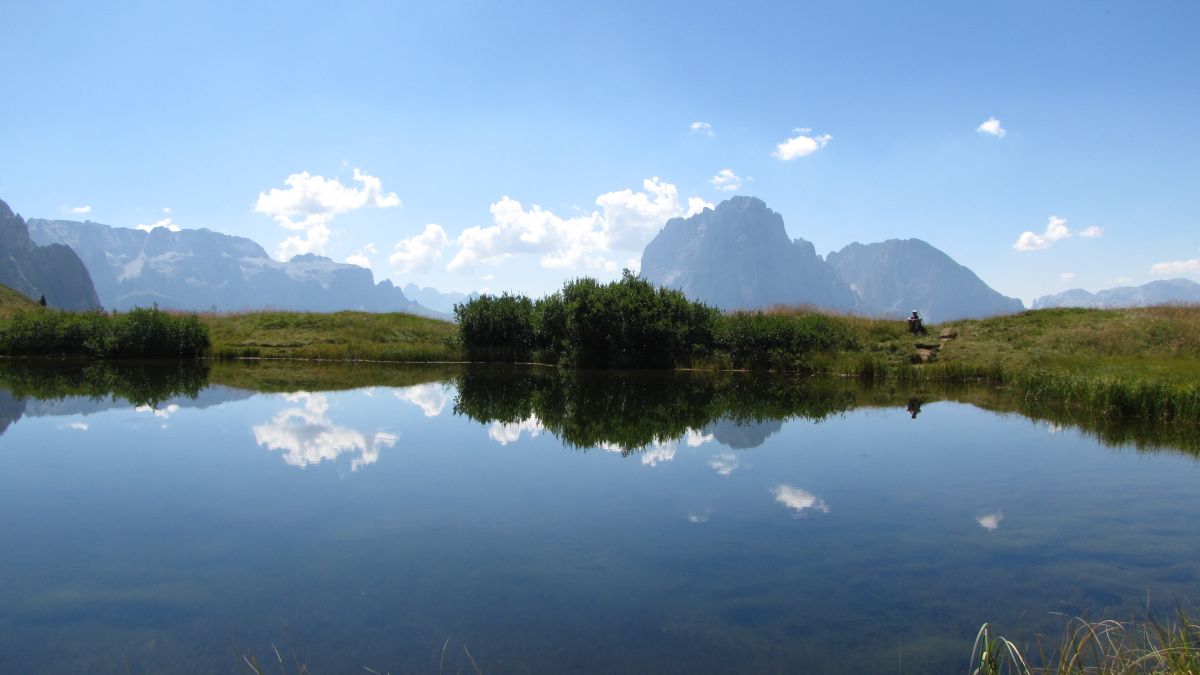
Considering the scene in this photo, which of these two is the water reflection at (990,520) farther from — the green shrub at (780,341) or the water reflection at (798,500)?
the green shrub at (780,341)

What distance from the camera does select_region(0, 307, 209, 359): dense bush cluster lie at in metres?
42.1

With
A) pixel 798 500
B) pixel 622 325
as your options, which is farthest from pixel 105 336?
pixel 798 500

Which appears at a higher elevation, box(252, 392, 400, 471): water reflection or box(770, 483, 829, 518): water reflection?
box(252, 392, 400, 471): water reflection

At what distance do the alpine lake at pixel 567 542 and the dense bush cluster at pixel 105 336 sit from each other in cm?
2637

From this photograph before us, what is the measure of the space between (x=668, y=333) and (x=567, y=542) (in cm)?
3082

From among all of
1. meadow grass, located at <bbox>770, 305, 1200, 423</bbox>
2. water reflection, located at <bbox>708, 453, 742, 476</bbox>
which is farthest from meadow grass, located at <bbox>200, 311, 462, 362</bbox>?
water reflection, located at <bbox>708, 453, 742, 476</bbox>

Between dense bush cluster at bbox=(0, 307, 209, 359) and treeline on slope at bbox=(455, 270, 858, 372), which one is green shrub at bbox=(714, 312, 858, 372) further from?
dense bush cluster at bbox=(0, 307, 209, 359)

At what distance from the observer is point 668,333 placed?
39.3 m

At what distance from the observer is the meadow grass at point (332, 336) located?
44594 mm

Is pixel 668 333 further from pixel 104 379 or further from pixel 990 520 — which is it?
pixel 990 520

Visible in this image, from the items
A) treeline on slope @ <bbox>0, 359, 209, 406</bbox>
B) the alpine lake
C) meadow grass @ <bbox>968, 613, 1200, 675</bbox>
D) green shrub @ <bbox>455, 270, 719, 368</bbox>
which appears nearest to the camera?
meadow grass @ <bbox>968, 613, 1200, 675</bbox>

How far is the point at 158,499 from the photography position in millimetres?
10883

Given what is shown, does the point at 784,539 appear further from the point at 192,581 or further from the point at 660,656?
the point at 192,581

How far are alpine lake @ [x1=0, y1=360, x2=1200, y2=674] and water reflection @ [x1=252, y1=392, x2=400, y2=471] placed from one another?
130mm
